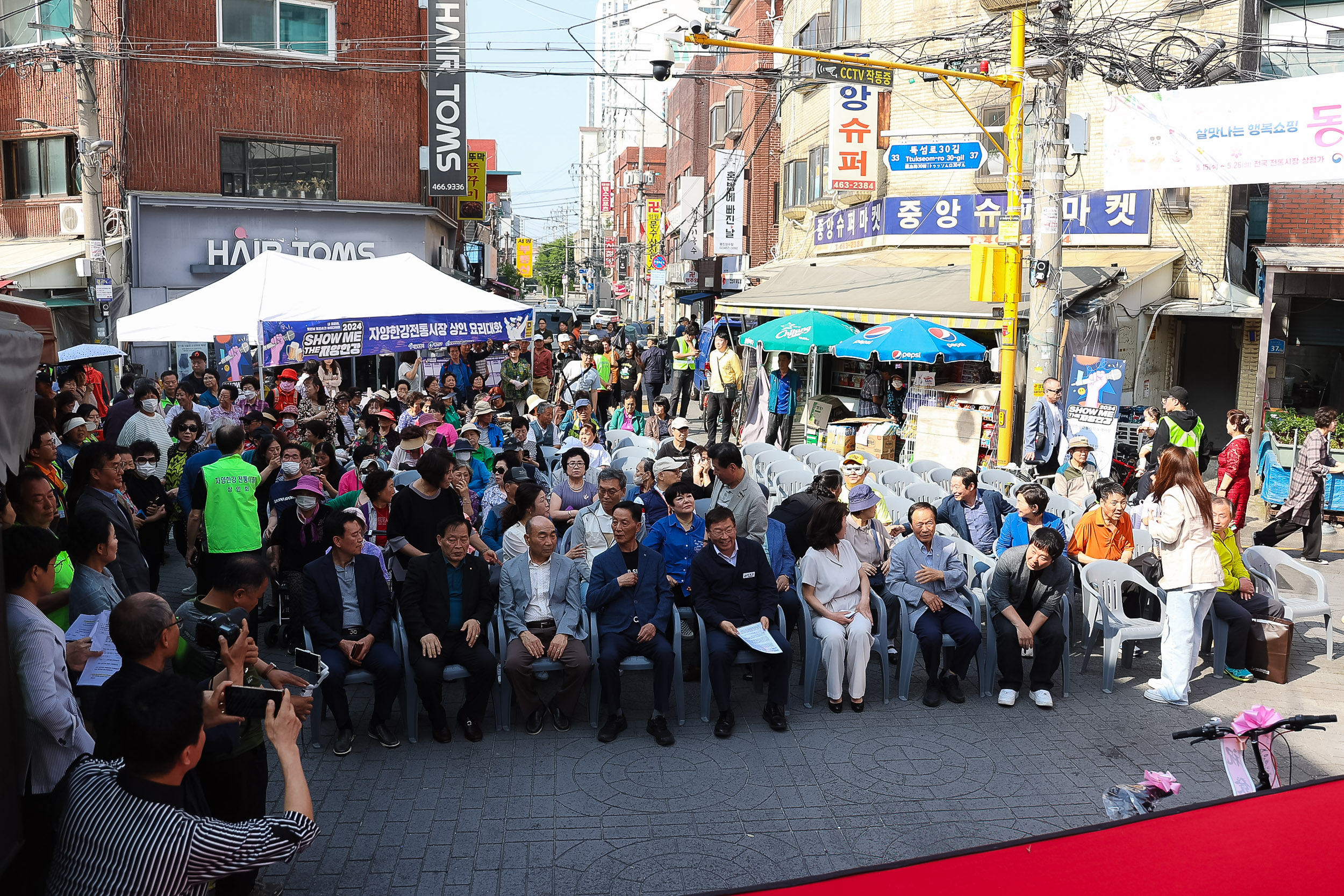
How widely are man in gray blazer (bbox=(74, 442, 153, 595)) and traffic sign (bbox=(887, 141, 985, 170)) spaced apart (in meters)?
11.7

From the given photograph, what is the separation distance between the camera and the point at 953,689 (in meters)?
7.54

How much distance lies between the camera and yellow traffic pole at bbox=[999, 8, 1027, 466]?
12.5 m

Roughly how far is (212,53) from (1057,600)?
21569 millimetres

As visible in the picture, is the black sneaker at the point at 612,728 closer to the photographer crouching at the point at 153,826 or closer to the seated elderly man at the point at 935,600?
the seated elderly man at the point at 935,600

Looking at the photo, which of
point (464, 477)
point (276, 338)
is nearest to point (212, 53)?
point (276, 338)

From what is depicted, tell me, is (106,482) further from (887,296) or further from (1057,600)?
(887,296)

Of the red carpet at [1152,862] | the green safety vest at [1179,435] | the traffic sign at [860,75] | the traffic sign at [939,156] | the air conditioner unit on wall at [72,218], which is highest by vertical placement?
the traffic sign at [860,75]

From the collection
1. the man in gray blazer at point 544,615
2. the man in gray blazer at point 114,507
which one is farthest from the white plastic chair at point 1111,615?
the man in gray blazer at point 114,507

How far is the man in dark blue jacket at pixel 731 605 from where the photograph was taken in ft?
22.8

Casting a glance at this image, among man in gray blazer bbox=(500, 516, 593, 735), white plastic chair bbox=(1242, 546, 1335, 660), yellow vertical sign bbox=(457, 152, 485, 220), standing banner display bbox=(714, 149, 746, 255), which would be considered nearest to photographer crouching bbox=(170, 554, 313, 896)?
man in gray blazer bbox=(500, 516, 593, 735)

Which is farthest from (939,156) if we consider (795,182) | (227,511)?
(795,182)

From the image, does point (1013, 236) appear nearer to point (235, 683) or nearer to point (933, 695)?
point (933, 695)

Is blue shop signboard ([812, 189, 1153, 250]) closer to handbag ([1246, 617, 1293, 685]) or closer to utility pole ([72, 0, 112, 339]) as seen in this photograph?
handbag ([1246, 617, 1293, 685])

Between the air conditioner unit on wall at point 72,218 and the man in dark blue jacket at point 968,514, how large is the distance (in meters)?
20.5
